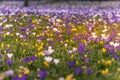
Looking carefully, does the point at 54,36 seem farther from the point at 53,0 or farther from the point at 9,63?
the point at 53,0

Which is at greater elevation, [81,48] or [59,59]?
[81,48]

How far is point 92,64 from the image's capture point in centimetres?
755

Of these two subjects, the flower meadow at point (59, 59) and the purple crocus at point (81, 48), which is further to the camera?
the purple crocus at point (81, 48)

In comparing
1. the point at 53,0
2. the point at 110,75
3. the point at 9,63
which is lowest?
the point at 110,75

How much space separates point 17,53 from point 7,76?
226cm

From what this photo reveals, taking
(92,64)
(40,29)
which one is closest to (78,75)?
(92,64)

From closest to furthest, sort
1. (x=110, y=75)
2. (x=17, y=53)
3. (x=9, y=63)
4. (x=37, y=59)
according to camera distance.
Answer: (x=110, y=75)
(x=9, y=63)
(x=37, y=59)
(x=17, y=53)

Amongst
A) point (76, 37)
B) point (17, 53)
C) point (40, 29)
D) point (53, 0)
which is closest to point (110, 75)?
point (17, 53)

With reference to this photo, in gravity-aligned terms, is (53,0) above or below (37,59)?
Result: above

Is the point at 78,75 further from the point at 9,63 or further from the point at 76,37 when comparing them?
the point at 76,37

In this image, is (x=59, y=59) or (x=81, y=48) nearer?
(x=59, y=59)

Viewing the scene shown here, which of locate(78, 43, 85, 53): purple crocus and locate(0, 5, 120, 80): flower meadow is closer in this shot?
locate(0, 5, 120, 80): flower meadow

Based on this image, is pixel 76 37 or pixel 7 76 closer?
pixel 7 76

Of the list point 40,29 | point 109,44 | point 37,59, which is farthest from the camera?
point 40,29
